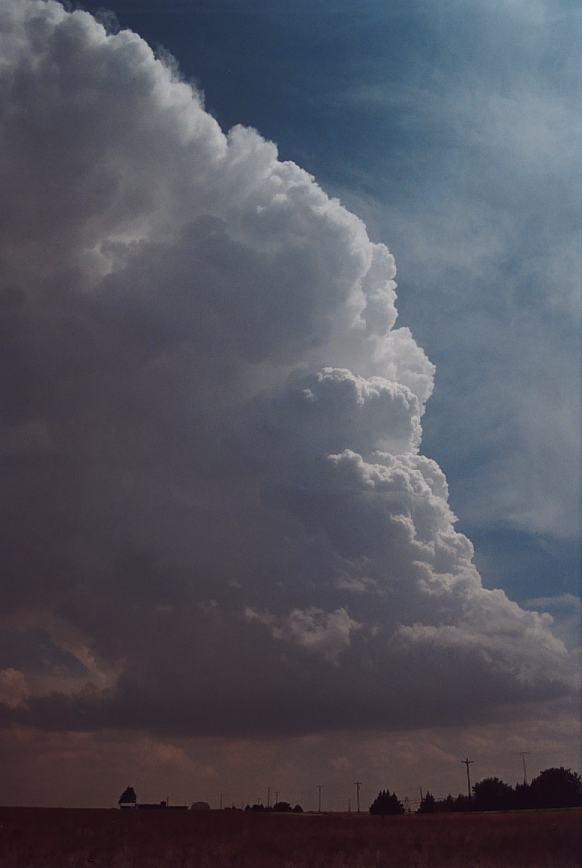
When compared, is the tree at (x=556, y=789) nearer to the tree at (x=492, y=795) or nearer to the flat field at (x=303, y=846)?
the tree at (x=492, y=795)

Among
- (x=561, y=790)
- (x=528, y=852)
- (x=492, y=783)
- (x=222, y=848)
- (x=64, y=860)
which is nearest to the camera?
(x=64, y=860)

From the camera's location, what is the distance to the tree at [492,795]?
97.1 m

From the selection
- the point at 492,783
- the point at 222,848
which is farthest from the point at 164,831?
the point at 492,783

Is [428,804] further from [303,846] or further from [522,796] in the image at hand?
[303,846]

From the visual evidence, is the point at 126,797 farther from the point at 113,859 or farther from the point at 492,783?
the point at 113,859

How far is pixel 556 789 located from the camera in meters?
91.1

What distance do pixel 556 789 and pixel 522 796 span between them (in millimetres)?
4907

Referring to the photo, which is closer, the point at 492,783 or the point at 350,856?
the point at 350,856

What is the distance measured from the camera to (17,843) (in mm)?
34250

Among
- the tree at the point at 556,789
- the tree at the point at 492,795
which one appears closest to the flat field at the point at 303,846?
the tree at the point at 556,789

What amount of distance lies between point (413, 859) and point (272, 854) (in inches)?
225

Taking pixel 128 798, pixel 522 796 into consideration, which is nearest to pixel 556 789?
pixel 522 796

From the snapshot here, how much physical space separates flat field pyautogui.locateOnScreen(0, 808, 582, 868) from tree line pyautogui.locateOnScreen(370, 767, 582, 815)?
50.1 m

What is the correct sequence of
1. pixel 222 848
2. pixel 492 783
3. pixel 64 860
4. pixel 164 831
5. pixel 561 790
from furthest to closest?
pixel 492 783 → pixel 561 790 → pixel 164 831 → pixel 222 848 → pixel 64 860
